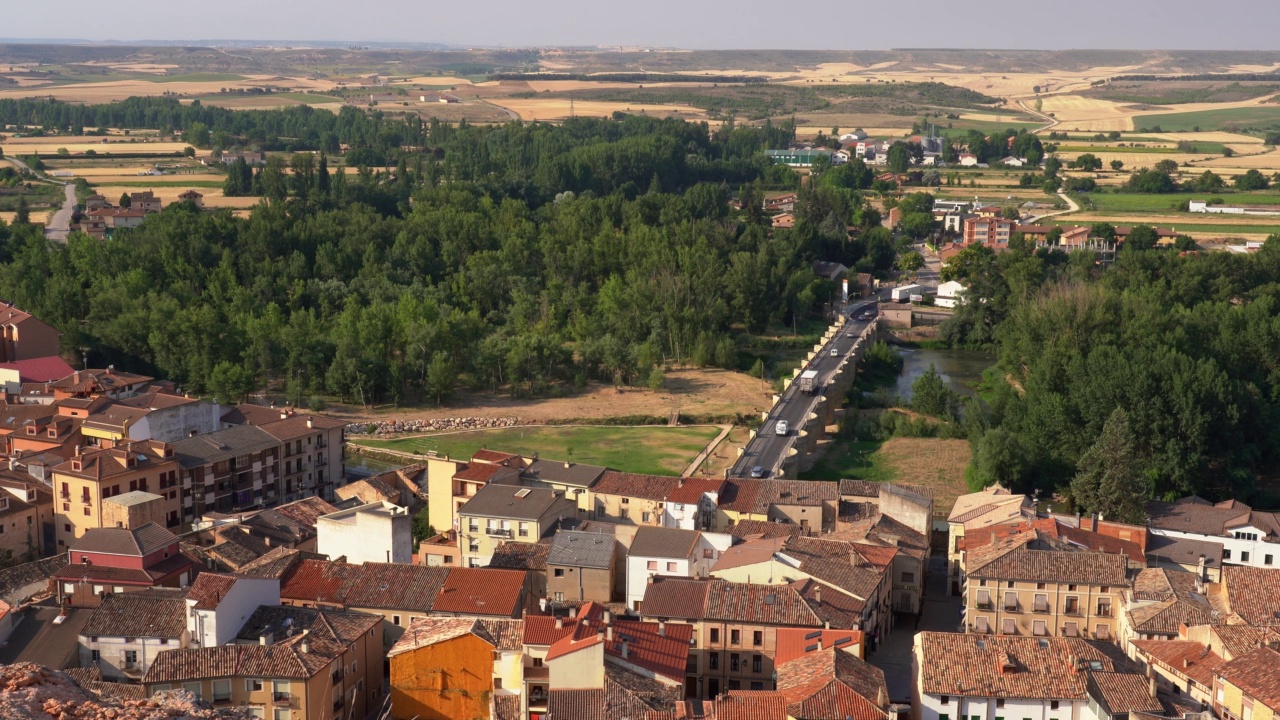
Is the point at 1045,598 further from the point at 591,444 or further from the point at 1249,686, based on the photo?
the point at 591,444

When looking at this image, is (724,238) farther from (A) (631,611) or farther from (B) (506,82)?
(B) (506,82)

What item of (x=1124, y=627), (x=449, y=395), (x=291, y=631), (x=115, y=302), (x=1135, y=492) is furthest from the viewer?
(x=115, y=302)

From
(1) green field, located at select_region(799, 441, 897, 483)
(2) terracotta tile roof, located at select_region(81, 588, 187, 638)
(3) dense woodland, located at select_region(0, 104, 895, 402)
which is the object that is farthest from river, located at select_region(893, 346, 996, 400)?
(2) terracotta tile roof, located at select_region(81, 588, 187, 638)

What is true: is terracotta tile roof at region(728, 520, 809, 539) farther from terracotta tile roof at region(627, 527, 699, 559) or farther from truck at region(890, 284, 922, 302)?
truck at region(890, 284, 922, 302)

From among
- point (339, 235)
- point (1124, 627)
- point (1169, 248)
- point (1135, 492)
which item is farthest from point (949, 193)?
point (1124, 627)

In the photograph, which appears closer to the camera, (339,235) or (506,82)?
(339,235)

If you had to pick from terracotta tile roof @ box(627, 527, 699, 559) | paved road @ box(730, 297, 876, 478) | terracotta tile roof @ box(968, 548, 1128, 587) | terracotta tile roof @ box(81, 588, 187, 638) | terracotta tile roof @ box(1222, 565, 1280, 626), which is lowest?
paved road @ box(730, 297, 876, 478)

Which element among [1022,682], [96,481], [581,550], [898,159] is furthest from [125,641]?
[898,159]
